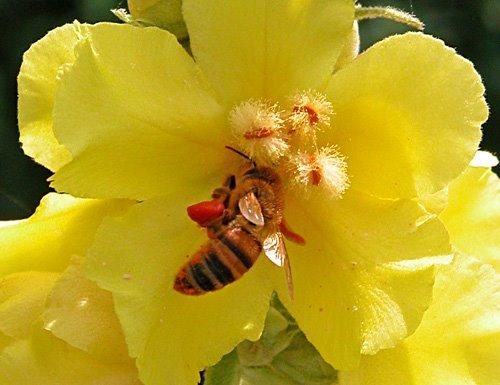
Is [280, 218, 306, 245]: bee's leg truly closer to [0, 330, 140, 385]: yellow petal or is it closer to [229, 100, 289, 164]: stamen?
[229, 100, 289, 164]: stamen

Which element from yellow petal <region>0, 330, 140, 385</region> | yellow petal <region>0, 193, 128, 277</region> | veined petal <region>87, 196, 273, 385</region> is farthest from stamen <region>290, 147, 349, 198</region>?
yellow petal <region>0, 330, 140, 385</region>

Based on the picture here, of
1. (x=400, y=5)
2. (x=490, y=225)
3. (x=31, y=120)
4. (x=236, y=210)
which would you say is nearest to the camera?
(x=236, y=210)

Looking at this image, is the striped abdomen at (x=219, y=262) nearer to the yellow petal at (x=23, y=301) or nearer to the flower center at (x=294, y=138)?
the flower center at (x=294, y=138)

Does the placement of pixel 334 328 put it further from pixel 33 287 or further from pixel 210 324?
pixel 33 287

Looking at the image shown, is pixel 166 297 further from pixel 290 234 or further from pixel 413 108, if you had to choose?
pixel 413 108

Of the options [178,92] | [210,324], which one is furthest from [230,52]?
[210,324]

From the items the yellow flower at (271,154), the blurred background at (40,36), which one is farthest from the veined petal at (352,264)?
the blurred background at (40,36)
